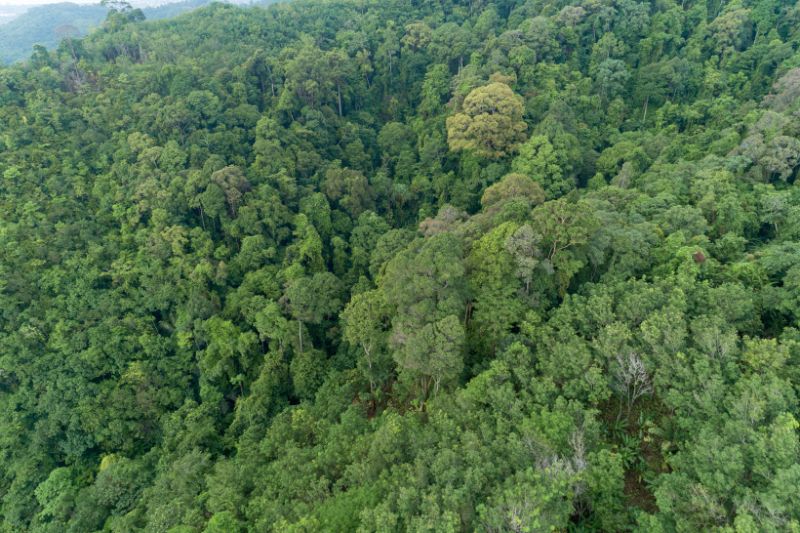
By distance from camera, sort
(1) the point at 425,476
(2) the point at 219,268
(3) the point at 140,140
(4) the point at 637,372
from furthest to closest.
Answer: (3) the point at 140,140 → (2) the point at 219,268 → (4) the point at 637,372 → (1) the point at 425,476

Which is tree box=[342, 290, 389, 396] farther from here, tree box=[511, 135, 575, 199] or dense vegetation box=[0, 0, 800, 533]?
tree box=[511, 135, 575, 199]

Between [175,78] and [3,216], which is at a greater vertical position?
[175,78]

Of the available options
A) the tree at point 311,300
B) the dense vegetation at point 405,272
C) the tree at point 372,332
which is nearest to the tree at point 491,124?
the dense vegetation at point 405,272

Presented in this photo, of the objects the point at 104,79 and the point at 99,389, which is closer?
the point at 99,389

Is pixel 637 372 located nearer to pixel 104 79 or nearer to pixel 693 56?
pixel 693 56

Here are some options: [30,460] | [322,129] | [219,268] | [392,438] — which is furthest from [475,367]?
[322,129]

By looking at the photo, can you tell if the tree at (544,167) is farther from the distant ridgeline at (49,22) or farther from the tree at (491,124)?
the distant ridgeline at (49,22)

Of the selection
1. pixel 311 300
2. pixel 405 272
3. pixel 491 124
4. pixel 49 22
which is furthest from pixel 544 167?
pixel 49 22
